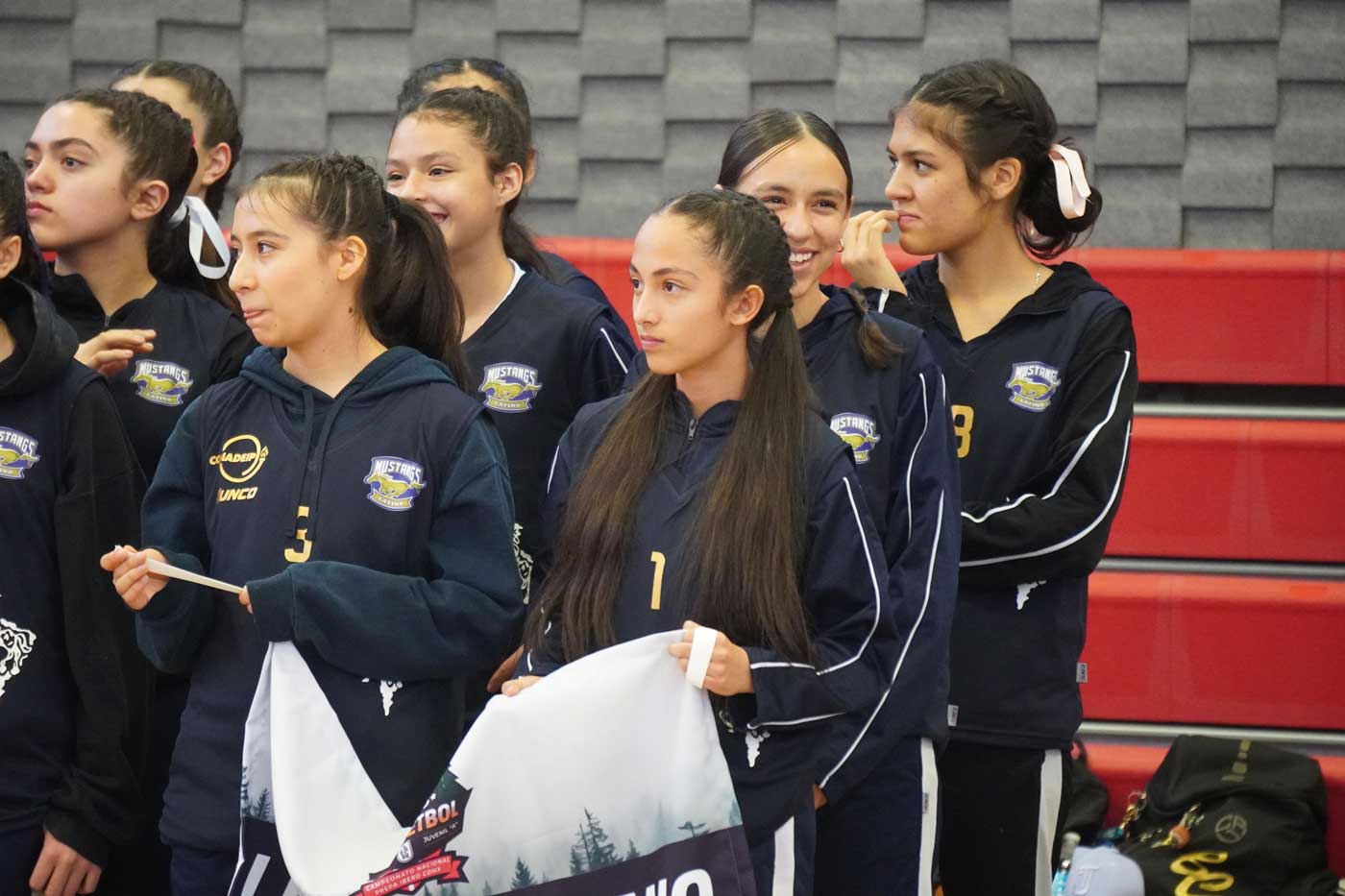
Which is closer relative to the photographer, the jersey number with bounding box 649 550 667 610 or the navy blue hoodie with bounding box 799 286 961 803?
the jersey number with bounding box 649 550 667 610

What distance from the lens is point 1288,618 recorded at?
374 cm

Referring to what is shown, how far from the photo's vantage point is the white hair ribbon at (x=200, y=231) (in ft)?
8.72

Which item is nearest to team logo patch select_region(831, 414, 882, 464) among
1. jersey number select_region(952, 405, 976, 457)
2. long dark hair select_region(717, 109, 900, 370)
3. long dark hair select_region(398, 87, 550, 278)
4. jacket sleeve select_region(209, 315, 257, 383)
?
long dark hair select_region(717, 109, 900, 370)

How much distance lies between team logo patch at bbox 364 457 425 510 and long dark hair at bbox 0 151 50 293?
726mm

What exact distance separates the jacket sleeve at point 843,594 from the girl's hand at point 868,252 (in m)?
0.63

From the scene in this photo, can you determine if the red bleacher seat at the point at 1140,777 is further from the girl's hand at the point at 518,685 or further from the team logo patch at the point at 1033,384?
the girl's hand at the point at 518,685

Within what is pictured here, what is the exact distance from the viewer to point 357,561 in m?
2.05

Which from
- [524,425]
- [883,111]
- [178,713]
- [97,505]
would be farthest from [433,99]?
[883,111]

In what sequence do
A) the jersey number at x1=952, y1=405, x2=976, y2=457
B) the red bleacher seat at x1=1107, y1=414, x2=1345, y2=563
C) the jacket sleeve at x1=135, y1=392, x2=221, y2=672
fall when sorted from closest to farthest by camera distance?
the jacket sleeve at x1=135, y1=392, x2=221, y2=672 → the jersey number at x1=952, y1=405, x2=976, y2=457 → the red bleacher seat at x1=1107, y1=414, x2=1345, y2=563

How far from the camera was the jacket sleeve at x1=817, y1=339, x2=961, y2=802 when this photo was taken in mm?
2102

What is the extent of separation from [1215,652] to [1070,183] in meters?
1.65

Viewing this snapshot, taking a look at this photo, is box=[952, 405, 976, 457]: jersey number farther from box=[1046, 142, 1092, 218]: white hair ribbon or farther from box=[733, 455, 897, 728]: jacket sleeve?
box=[733, 455, 897, 728]: jacket sleeve

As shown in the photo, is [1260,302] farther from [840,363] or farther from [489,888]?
[489,888]

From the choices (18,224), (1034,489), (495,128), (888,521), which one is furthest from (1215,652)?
(18,224)
